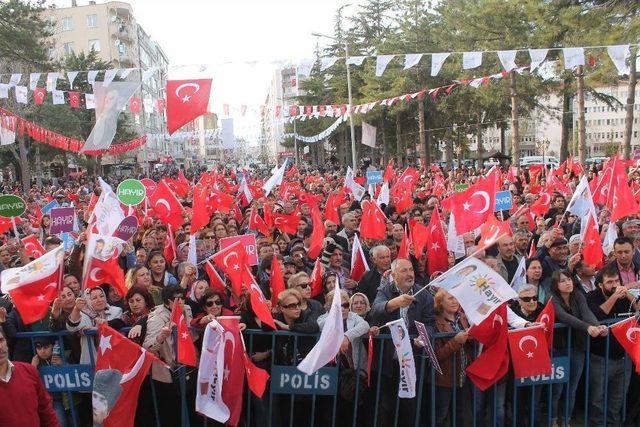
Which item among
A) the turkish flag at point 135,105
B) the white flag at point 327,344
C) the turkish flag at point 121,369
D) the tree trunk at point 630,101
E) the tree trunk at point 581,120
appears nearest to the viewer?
the white flag at point 327,344

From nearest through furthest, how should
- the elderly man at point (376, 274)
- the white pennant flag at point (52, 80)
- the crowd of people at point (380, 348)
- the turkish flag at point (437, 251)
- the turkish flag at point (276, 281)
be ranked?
the crowd of people at point (380, 348) → the turkish flag at point (276, 281) → the elderly man at point (376, 274) → the turkish flag at point (437, 251) → the white pennant flag at point (52, 80)

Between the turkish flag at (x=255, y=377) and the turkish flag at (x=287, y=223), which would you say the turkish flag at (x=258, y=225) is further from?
the turkish flag at (x=255, y=377)

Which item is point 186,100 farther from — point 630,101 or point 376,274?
point 630,101

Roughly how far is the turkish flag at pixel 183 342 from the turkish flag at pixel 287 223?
6.16 meters

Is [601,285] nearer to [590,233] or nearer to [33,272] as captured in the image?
[590,233]

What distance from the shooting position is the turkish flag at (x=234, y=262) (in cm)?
588

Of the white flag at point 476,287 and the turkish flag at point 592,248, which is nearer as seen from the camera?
the white flag at point 476,287

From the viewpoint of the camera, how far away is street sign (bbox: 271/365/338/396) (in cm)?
498

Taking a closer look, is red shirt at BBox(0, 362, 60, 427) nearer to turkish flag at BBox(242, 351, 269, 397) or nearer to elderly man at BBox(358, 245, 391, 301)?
turkish flag at BBox(242, 351, 269, 397)

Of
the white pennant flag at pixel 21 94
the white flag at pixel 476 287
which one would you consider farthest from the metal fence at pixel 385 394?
the white pennant flag at pixel 21 94

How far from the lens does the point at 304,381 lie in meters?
4.99

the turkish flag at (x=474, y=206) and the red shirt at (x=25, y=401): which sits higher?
the turkish flag at (x=474, y=206)

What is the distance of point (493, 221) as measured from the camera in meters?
7.37

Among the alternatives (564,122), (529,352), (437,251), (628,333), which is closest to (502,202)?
(437,251)
